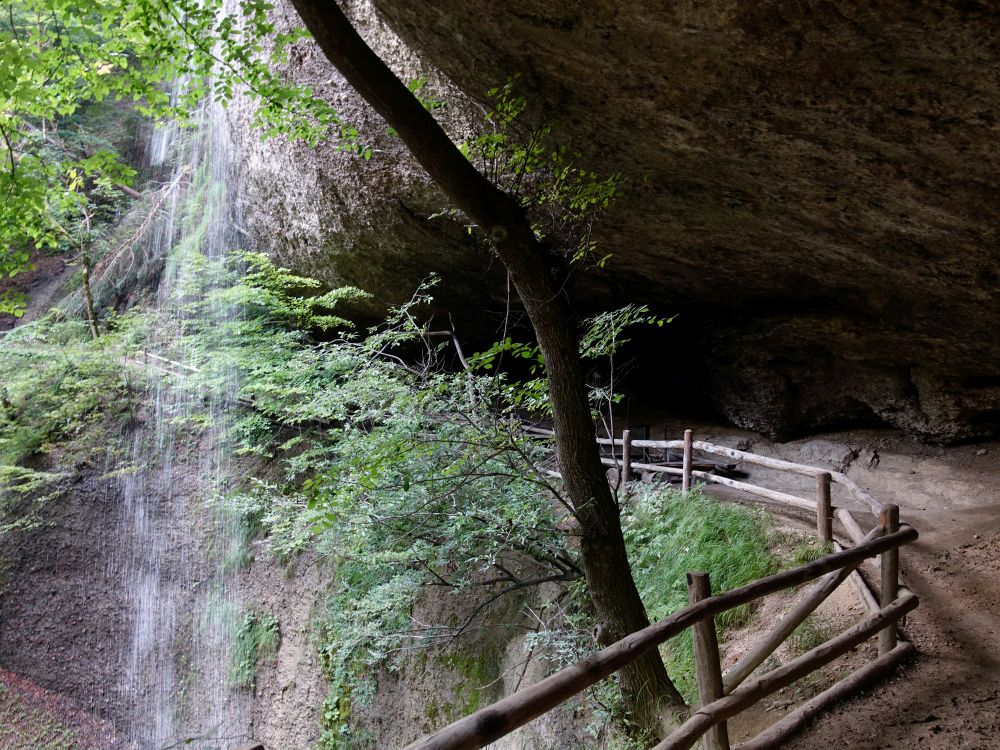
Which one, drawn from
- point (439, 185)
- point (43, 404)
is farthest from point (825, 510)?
point (43, 404)

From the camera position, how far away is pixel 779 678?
3885 millimetres

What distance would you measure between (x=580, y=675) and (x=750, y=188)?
454 centimetres

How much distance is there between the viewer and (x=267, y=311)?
11055mm

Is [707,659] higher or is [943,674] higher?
[707,659]

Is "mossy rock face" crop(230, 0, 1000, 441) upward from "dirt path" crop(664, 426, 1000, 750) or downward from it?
upward

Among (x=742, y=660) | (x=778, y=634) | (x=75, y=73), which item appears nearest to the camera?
(x=742, y=660)

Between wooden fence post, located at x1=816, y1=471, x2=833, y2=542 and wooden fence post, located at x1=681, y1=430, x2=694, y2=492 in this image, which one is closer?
wooden fence post, located at x1=816, y1=471, x2=833, y2=542

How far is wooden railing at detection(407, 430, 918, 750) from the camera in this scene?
2.52 meters

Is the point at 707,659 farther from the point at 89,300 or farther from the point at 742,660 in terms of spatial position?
the point at 89,300

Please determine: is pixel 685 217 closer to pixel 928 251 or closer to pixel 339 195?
pixel 928 251

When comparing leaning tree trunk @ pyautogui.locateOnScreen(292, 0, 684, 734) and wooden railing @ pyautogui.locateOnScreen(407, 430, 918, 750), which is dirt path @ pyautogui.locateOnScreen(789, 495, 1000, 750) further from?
leaning tree trunk @ pyautogui.locateOnScreen(292, 0, 684, 734)

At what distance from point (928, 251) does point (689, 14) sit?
138 inches

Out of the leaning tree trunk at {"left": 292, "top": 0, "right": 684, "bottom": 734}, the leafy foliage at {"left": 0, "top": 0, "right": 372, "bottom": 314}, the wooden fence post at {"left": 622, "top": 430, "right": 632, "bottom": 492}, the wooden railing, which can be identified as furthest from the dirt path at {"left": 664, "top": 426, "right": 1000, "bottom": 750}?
the leafy foliage at {"left": 0, "top": 0, "right": 372, "bottom": 314}

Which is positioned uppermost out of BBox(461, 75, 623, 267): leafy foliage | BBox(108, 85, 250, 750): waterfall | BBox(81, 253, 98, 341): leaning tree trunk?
BBox(461, 75, 623, 267): leafy foliage
